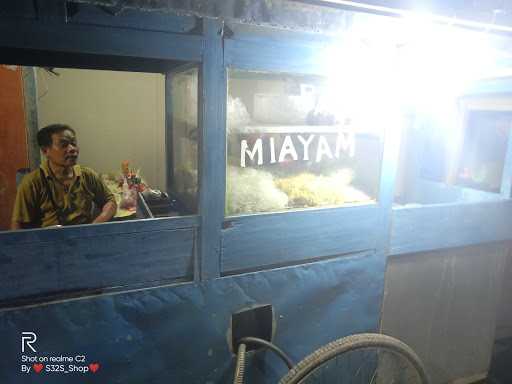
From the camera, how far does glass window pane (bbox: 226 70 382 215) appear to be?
11.0 feet

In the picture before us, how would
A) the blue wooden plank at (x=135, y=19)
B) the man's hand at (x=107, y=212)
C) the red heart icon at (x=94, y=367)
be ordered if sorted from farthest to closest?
the man's hand at (x=107, y=212), the red heart icon at (x=94, y=367), the blue wooden plank at (x=135, y=19)

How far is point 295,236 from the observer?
3219mm

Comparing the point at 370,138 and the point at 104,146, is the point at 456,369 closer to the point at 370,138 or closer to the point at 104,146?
the point at 370,138

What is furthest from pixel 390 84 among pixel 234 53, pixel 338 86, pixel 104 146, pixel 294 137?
Result: pixel 104 146

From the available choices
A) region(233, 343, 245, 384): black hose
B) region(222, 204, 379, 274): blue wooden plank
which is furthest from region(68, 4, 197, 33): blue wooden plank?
region(233, 343, 245, 384): black hose

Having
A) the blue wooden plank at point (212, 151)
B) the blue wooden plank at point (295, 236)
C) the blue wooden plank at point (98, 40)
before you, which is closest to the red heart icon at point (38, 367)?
the blue wooden plank at point (212, 151)

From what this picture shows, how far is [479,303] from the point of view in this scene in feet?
14.5

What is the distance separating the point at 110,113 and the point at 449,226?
6.17 metres

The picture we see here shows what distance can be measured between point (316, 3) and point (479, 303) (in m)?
3.79

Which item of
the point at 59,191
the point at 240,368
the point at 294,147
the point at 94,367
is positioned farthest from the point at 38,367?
the point at 294,147

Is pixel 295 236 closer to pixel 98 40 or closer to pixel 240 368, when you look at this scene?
pixel 240 368

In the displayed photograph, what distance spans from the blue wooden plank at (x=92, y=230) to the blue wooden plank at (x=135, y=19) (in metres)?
1.25

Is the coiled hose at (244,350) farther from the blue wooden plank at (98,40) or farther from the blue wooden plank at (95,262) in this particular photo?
the blue wooden plank at (98,40)

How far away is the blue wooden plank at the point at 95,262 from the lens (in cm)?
240
